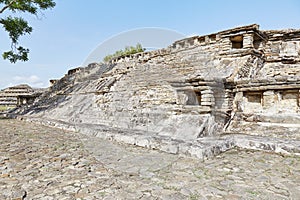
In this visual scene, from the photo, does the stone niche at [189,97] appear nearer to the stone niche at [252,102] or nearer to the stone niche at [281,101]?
the stone niche at [252,102]

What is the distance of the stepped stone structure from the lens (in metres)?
4.71

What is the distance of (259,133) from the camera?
4.77 metres

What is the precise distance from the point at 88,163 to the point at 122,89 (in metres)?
6.49

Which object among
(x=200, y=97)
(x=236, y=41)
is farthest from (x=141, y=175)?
(x=236, y=41)

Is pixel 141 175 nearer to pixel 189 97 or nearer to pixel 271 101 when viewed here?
pixel 189 97

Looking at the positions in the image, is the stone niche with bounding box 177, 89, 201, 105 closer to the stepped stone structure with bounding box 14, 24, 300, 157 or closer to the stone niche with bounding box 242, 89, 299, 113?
the stepped stone structure with bounding box 14, 24, 300, 157

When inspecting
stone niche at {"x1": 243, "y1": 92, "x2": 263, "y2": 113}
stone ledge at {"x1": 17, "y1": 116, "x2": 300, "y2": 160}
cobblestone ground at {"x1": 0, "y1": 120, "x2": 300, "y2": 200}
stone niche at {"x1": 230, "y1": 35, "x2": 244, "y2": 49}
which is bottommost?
cobblestone ground at {"x1": 0, "y1": 120, "x2": 300, "y2": 200}

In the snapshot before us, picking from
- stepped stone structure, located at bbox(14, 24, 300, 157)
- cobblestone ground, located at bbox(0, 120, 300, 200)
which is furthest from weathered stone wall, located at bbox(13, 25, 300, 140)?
cobblestone ground, located at bbox(0, 120, 300, 200)

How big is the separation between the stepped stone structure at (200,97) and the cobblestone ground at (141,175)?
60 cm

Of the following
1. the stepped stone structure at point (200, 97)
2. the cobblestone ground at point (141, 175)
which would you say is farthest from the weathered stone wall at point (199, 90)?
the cobblestone ground at point (141, 175)

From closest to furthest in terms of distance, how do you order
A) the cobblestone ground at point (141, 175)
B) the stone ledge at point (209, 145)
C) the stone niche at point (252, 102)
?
the cobblestone ground at point (141, 175)
the stone ledge at point (209, 145)
the stone niche at point (252, 102)

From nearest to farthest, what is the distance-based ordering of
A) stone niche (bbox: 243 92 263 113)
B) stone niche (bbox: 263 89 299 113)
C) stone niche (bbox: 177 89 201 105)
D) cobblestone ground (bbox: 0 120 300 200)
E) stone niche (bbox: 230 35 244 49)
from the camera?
cobblestone ground (bbox: 0 120 300 200), stone niche (bbox: 263 89 299 113), stone niche (bbox: 243 92 263 113), stone niche (bbox: 177 89 201 105), stone niche (bbox: 230 35 244 49)

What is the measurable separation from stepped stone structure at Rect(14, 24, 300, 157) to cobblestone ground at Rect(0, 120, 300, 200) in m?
0.60

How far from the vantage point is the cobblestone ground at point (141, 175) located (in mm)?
2236
